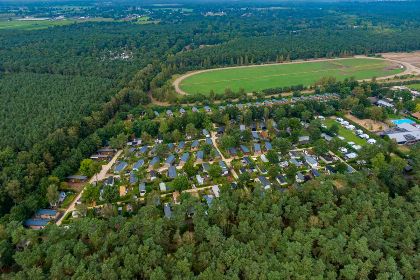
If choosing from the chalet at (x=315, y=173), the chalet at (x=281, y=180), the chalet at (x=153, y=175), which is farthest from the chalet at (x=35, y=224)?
the chalet at (x=315, y=173)

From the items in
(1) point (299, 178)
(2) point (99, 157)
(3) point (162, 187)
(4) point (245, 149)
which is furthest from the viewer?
(4) point (245, 149)

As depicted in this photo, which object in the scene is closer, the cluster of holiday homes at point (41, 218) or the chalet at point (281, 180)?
the cluster of holiday homes at point (41, 218)

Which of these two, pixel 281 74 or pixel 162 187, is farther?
pixel 281 74

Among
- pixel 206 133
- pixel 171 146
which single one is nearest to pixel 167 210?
pixel 171 146

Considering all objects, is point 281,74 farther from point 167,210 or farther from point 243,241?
point 243,241

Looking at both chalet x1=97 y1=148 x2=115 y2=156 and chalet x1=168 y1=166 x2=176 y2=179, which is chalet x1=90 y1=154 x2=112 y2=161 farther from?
chalet x1=168 y1=166 x2=176 y2=179

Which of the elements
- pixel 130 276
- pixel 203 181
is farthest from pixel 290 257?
pixel 203 181

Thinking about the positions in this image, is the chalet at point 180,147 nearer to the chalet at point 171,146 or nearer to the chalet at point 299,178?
the chalet at point 171,146
